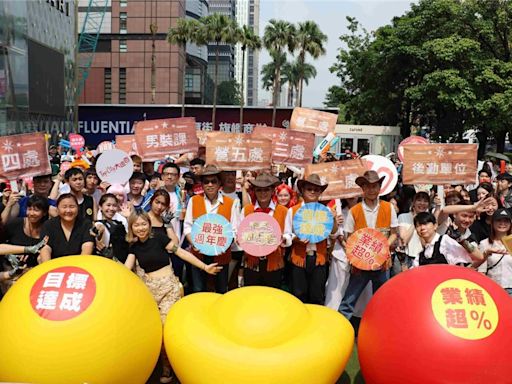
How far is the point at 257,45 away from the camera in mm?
41719

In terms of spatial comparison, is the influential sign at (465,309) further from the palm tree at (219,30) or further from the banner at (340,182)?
the palm tree at (219,30)

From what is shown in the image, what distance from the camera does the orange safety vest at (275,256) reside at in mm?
5418

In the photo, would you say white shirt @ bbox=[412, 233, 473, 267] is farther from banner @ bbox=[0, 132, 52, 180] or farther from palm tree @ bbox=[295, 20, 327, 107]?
palm tree @ bbox=[295, 20, 327, 107]

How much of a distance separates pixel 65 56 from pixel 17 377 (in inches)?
1410

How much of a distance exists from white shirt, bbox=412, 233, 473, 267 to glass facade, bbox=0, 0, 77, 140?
24.4 metres

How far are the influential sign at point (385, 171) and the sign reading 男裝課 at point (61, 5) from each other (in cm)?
3249

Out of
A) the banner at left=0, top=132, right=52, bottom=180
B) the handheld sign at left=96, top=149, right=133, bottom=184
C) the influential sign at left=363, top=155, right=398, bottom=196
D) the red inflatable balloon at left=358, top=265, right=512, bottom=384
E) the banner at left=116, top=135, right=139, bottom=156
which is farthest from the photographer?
the banner at left=116, top=135, right=139, bottom=156

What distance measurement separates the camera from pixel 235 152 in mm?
7070

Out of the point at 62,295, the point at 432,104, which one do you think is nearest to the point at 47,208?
the point at 62,295

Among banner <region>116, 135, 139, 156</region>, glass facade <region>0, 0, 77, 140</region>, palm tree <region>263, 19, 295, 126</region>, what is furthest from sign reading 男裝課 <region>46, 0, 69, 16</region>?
banner <region>116, 135, 139, 156</region>

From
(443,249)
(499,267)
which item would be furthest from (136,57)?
(499,267)

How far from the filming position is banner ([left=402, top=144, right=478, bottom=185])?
20.7 ft

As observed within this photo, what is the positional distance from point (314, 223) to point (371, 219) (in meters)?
0.62

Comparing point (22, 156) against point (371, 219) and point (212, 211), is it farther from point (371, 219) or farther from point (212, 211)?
point (371, 219)
